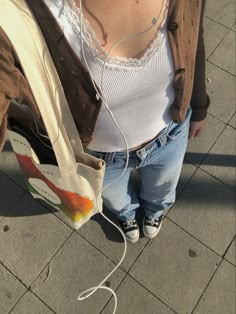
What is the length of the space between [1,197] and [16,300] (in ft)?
2.17

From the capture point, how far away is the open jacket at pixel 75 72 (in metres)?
0.81

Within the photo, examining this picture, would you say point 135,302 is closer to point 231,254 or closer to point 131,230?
point 131,230

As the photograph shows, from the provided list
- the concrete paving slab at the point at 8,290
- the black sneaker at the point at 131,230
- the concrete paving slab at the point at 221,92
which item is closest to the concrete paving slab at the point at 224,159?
the concrete paving slab at the point at 221,92

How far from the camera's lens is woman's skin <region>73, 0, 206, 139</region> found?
3.02 feet

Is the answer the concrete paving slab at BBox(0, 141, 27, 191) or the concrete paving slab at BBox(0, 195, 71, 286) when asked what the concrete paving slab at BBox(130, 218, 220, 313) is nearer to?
the concrete paving slab at BBox(0, 195, 71, 286)

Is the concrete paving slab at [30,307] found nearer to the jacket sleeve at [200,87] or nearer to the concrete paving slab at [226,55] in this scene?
the jacket sleeve at [200,87]

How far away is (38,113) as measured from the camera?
0.95 meters

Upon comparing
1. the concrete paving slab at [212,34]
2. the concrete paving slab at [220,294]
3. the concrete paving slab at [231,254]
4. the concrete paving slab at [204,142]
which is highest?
the concrete paving slab at [212,34]

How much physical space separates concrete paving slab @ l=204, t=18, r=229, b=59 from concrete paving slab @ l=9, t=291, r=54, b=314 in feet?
7.11

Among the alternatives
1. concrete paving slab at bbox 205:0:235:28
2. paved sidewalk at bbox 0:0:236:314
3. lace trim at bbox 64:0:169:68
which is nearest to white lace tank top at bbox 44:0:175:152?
lace trim at bbox 64:0:169:68

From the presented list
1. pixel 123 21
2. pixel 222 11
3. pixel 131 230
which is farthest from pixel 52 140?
pixel 222 11

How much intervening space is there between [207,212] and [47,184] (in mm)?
1273

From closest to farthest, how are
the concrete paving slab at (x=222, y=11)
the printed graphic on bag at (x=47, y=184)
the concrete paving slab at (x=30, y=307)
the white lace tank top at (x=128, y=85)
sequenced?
1. the white lace tank top at (x=128, y=85)
2. the printed graphic on bag at (x=47, y=184)
3. the concrete paving slab at (x=30, y=307)
4. the concrete paving slab at (x=222, y=11)

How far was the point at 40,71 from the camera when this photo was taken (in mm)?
867
